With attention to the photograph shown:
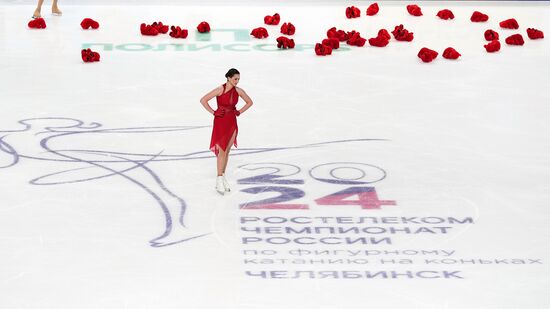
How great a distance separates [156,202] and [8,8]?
8.16m

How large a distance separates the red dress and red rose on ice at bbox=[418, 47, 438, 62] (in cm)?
514

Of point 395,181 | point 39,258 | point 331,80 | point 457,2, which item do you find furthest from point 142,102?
point 457,2

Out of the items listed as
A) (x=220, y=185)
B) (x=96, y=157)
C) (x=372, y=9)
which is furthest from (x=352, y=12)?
(x=220, y=185)

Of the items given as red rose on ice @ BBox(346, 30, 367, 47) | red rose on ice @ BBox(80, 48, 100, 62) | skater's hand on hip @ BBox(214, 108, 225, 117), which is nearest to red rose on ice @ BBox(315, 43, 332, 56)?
red rose on ice @ BBox(346, 30, 367, 47)

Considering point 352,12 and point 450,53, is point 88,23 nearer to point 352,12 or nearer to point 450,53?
point 352,12

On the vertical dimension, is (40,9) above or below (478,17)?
above

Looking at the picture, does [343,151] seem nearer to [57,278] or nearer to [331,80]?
[331,80]

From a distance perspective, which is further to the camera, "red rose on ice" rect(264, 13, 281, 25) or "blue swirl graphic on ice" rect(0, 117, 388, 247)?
"red rose on ice" rect(264, 13, 281, 25)

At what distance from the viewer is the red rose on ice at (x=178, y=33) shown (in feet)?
52.6

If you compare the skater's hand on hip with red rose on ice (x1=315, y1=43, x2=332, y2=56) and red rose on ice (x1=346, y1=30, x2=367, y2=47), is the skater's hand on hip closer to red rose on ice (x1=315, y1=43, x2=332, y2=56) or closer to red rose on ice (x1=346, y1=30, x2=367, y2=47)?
red rose on ice (x1=315, y1=43, x2=332, y2=56)

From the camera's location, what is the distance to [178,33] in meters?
16.1

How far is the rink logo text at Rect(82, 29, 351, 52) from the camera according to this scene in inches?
612

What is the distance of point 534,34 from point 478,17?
1234mm

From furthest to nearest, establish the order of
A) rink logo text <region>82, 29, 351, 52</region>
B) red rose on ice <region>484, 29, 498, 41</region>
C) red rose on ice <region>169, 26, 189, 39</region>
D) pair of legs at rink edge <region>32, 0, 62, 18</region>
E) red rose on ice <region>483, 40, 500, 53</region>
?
pair of legs at rink edge <region>32, 0, 62, 18</region> < red rose on ice <region>484, 29, 498, 41</region> < red rose on ice <region>169, 26, 189, 39</region> < red rose on ice <region>483, 40, 500, 53</region> < rink logo text <region>82, 29, 351, 52</region>
